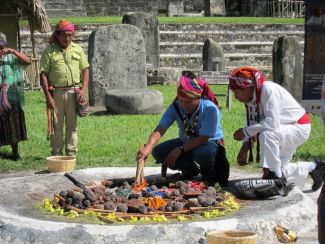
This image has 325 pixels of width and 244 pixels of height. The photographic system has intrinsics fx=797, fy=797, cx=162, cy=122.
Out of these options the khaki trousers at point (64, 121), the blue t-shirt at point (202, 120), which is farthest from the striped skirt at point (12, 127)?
the blue t-shirt at point (202, 120)

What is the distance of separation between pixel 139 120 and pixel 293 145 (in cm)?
649

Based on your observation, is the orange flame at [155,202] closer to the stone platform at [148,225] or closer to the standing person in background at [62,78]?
the stone platform at [148,225]

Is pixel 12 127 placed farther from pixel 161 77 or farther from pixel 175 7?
pixel 175 7

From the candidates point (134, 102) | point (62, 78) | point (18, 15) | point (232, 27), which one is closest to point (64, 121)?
point (62, 78)

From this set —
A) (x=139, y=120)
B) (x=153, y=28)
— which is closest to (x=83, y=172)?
(x=139, y=120)

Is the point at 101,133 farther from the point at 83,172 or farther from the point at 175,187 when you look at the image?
the point at 175,187

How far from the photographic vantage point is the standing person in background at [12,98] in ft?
33.4

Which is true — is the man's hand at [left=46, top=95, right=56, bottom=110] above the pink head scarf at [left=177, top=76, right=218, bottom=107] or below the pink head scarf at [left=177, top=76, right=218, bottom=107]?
below

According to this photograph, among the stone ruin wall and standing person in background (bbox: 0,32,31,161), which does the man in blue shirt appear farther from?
the stone ruin wall

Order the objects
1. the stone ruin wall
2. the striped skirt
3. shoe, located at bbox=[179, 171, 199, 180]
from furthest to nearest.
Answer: the stone ruin wall, the striped skirt, shoe, located at bbox=[179, 171, 199, 180]

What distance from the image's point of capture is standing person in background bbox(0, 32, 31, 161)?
33.4 ft

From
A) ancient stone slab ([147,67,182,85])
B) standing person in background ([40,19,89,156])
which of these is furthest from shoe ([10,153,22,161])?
ancient stone slab ([147,67,182,85])

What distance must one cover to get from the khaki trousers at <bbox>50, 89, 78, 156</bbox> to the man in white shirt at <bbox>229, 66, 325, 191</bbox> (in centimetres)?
294

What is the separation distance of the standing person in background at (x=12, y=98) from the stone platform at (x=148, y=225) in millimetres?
3041
